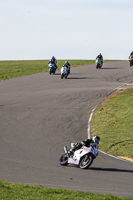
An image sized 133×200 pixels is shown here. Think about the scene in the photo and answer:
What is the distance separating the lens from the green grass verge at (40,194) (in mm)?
9672

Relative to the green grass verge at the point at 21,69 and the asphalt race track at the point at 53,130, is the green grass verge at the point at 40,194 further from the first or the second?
the green grass verge at the point at 21,69

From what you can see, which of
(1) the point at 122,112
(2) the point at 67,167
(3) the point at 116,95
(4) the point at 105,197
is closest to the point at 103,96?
(3) the point at 116,95

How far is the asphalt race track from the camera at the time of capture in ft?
41.4

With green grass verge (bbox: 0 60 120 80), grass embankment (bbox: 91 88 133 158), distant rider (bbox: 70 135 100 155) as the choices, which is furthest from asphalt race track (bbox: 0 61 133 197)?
green grass verge (bbox: 0 60 120 80)

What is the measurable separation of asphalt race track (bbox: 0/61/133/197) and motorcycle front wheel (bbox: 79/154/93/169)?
0.21 meters

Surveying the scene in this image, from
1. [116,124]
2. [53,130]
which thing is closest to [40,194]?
[53,130]

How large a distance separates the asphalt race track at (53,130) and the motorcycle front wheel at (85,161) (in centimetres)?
21

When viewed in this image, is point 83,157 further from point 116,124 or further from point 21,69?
point 21,69

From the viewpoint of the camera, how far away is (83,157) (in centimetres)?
1444

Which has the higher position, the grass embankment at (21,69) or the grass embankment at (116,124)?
the grass embankment at (21,69)

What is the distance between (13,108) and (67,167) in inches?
590

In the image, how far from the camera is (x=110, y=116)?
85.3 feet

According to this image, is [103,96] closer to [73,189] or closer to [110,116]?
[110,116]

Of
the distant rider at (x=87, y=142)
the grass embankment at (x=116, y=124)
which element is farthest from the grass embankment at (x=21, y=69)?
the distant rider at (x=87, y=142)
